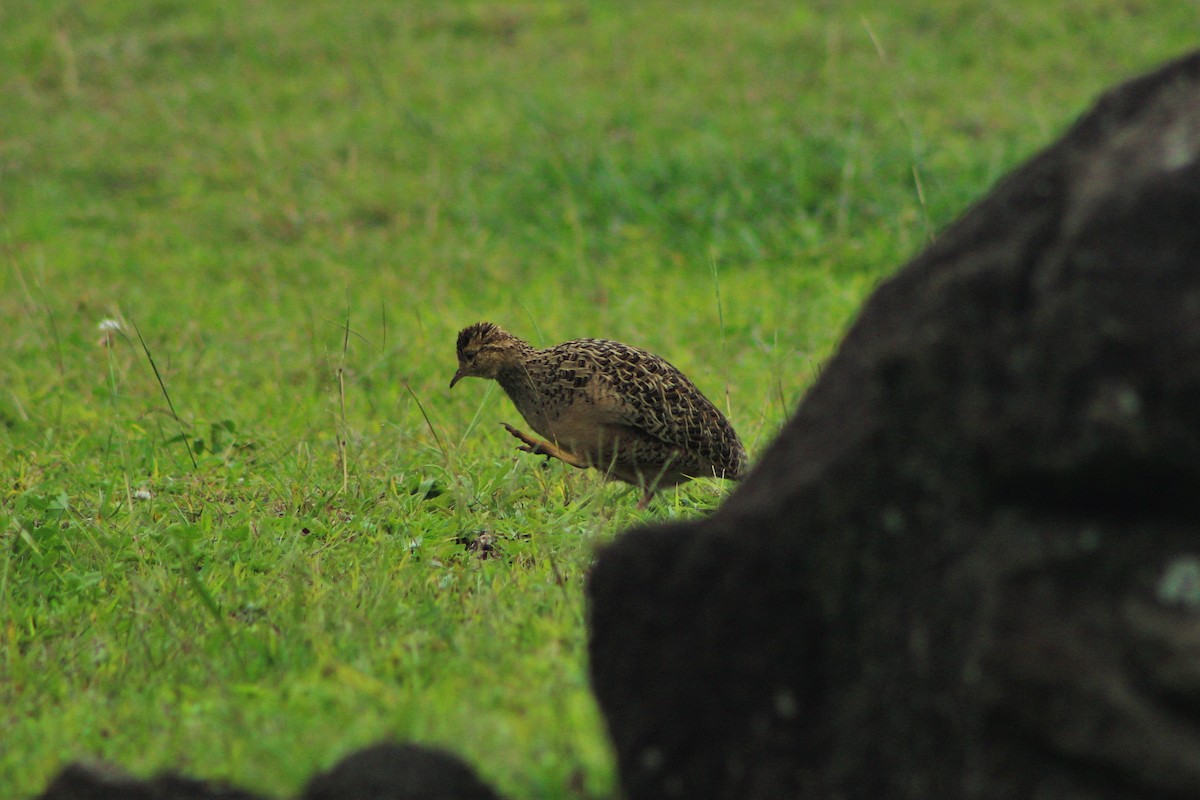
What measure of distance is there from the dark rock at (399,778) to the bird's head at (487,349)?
3.47m

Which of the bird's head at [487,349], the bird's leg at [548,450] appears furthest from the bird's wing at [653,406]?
the bird's head at [487,349]

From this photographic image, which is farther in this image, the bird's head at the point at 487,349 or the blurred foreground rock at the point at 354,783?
the bird's head at the point at 487,349

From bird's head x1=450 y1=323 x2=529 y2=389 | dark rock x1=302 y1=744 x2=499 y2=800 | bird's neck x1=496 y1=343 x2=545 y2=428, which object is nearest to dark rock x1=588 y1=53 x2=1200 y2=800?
dark rock x1=302 y1=744 x2=499 y2=800

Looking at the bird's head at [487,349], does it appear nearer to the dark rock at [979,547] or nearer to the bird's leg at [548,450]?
the bird's leg at [548,450]

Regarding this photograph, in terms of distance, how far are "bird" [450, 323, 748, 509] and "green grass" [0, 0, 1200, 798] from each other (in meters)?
0.18

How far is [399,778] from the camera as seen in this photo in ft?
8.79

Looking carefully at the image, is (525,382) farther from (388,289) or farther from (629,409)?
(388,289)

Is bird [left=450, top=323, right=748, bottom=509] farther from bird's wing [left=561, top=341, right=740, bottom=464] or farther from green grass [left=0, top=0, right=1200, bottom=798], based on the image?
green grass [left=0, top=0, right=1200, bottom=798]

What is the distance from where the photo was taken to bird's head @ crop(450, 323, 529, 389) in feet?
20.1

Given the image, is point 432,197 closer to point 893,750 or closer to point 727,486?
point 727,486

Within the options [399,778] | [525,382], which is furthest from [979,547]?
[525,382]

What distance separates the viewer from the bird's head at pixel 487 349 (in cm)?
613

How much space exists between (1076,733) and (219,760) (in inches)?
76.0

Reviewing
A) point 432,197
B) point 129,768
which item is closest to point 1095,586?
point 129,768
